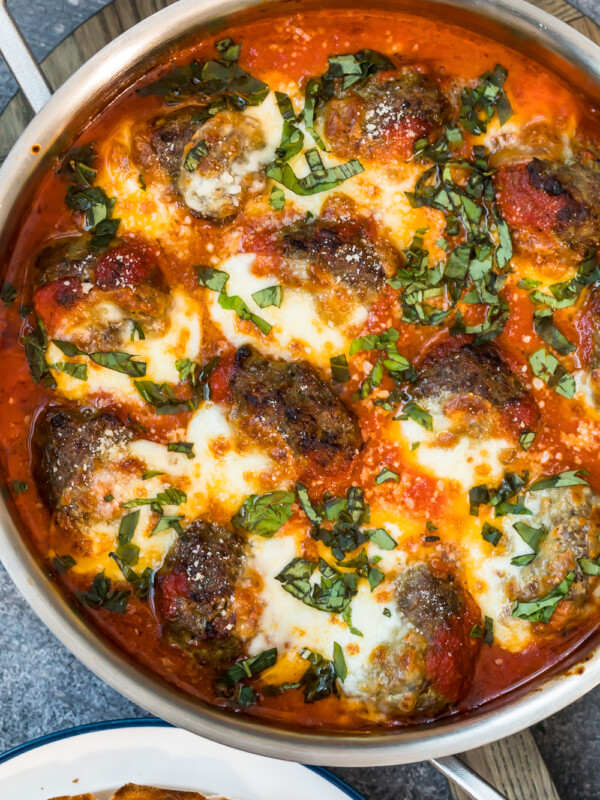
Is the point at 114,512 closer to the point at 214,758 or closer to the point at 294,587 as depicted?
the point at 294,587

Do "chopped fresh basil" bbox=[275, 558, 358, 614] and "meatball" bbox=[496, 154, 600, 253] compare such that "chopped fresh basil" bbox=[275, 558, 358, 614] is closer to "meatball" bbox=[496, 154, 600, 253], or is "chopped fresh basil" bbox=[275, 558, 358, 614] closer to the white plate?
the white plate

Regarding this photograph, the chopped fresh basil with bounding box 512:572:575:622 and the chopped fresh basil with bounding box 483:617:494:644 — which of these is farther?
the chopped fresh basil with bounding box 483:617:494:644

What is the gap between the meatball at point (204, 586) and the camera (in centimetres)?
328

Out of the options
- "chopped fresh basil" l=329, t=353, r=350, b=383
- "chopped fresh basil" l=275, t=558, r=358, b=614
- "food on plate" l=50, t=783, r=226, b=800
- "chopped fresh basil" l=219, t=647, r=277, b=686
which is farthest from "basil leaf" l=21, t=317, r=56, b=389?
"food on plate" l=50, t=783, r=226, b=800

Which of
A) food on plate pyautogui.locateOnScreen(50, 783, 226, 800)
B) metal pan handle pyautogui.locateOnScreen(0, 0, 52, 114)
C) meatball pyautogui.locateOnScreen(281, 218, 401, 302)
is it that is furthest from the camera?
food on plate pyautogui.locateOnScreen(50, 783, 226, 800)

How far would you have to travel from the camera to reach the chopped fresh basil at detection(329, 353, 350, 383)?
3.46 m

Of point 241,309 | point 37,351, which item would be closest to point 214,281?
point 241,309

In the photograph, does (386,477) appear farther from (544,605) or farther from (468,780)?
(468,780)

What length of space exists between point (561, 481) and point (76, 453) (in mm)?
2015

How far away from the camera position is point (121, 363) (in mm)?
3408

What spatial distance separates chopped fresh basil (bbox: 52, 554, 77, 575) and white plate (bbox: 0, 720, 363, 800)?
2.78 ft

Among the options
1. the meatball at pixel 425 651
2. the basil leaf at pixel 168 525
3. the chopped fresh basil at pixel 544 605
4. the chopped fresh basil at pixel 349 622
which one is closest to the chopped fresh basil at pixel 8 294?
the basil leaf at pixel 168 525

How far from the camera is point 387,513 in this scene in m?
3.48

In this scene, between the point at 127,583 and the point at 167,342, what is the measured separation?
Answer: 102 cm
